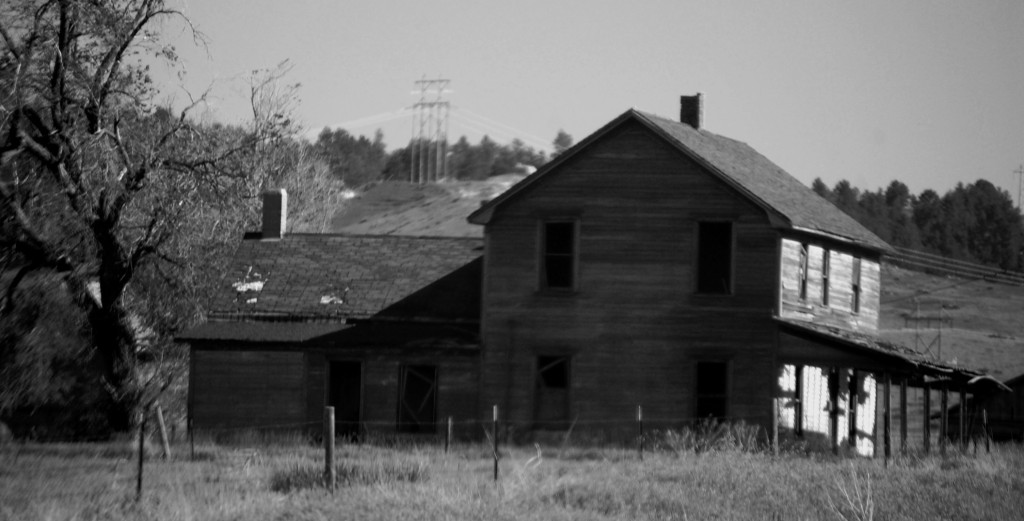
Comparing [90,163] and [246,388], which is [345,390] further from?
[90,163]

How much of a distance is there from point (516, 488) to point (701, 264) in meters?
12.1

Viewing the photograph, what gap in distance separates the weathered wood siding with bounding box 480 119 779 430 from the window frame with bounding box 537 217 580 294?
76 millimetres

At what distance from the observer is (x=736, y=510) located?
810 inches

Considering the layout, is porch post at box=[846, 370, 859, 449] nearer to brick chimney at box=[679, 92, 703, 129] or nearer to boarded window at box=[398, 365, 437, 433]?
brick chimney at box=[679, 92, 703, 129]

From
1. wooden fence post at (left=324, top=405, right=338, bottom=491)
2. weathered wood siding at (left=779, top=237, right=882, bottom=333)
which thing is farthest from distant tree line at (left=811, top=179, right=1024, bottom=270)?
wooden fence post at (left=324, top=405, right=338, bottom=491)

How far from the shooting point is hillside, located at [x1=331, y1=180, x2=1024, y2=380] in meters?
72.9

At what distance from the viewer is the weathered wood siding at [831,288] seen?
31.9 meters

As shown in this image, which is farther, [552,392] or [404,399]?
[404,399]

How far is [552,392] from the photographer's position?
32.2 metres

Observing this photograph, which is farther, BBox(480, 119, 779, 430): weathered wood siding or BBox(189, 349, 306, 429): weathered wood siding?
BBox(189, 349, 306, 429): weathered wood siding

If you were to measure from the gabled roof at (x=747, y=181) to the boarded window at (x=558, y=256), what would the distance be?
1.12 metres

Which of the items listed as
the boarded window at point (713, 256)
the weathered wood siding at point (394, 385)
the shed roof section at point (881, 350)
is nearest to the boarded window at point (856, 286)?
the shed roof section at point (881, 350)

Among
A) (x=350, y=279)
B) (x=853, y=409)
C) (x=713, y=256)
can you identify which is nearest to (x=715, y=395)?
(x=713, y=256)

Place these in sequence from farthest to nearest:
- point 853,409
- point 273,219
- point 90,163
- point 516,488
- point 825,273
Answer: point 273,219 < point 853,409 < point 825,273 < point 90,163 < point 516,488
